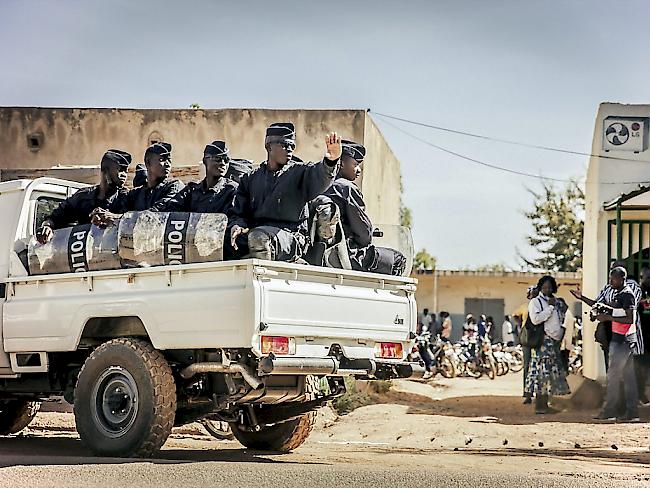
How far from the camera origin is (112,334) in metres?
8.46

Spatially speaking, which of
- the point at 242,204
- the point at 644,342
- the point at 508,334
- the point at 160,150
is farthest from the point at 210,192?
the point at 508,334

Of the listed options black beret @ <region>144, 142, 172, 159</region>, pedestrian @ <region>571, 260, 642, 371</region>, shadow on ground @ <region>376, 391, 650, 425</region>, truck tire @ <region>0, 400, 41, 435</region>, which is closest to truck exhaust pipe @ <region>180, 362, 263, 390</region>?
black beret @ <region>144, 142, 172, 159</region>

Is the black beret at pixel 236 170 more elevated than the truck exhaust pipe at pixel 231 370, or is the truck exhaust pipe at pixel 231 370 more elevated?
the black beret at pixel 236 170

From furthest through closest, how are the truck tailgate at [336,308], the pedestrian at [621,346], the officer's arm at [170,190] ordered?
the pedestrian at [621,346] → the officer's arm at [170,190] → the truck tailgate at [336,308]

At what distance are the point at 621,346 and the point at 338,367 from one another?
643 centimetres

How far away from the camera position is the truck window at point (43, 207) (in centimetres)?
970

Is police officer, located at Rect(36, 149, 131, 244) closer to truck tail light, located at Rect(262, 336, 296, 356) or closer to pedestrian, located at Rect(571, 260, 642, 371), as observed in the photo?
truck tail light, located at Rect(262, 336, 296, 356)

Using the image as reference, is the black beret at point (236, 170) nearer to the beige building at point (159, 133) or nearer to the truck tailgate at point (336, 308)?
the truck tailgate at point (336, 308)

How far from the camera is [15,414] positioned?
35.2ft

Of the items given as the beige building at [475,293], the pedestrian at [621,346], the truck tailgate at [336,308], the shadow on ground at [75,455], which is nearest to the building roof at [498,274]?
the beige building at [475,293]

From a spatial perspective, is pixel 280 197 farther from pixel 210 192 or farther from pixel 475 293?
pixel 475 293

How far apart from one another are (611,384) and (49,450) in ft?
24.1

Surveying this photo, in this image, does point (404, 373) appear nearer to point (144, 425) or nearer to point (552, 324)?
point (144, 425)

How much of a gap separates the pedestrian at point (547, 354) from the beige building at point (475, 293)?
21.7 m
